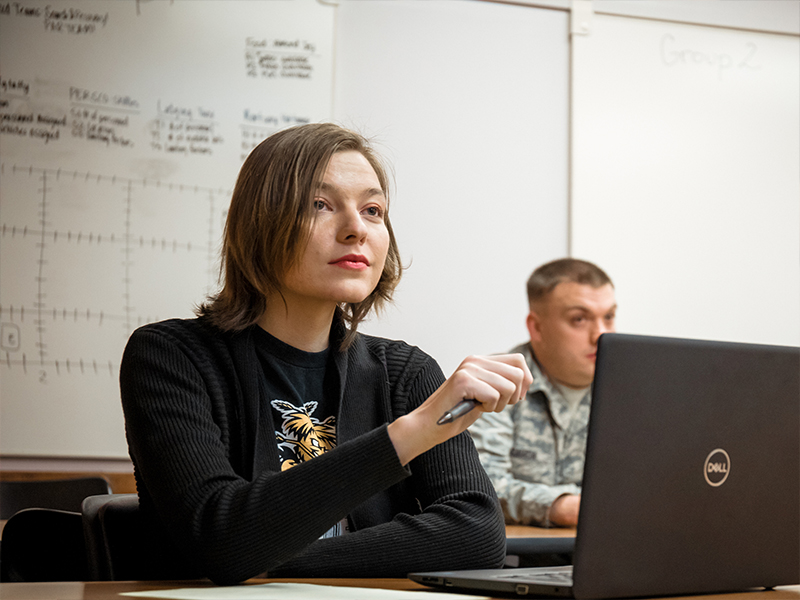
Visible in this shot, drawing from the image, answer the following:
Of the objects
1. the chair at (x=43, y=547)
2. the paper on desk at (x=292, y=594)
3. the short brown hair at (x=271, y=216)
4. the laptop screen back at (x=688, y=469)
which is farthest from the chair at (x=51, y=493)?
the laptop screen back at (x=688, y=469)

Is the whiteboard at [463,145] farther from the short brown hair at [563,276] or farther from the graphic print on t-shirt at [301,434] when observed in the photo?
the graphic print on t-shirt at [301,434]

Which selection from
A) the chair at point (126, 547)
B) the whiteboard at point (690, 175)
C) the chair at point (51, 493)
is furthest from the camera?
the whiteboard at point (690, 175)

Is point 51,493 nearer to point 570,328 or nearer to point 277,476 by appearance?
point 277,476

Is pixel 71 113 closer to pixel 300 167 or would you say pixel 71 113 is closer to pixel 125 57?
pixel 125 57

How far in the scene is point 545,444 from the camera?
2.37 meters

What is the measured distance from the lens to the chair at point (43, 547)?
122 cm

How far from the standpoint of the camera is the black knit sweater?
914 mm

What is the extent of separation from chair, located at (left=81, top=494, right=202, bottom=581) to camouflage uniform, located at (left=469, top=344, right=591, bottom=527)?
1236mm

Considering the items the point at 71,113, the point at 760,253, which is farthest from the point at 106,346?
the point at 760,253

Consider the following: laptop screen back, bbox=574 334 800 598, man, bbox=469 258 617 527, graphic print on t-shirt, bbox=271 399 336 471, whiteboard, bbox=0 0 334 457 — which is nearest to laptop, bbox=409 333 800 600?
laptop screen back, bbox=574 334 800 598

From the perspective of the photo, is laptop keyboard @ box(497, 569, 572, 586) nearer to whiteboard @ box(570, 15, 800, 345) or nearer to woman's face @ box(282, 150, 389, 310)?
woman's face @ box(282, 150, 389, 310)

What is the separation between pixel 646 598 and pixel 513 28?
285cm

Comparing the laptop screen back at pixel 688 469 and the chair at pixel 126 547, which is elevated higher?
the laptop screen back at pixel 688 469

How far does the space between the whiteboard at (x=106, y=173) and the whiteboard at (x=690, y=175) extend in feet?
4.01
